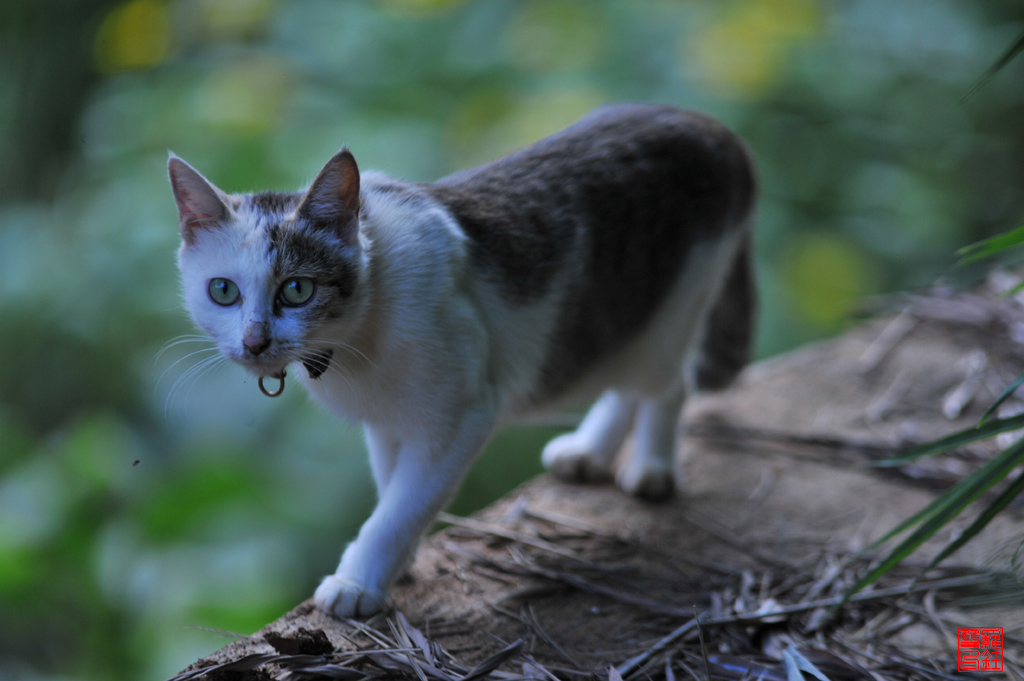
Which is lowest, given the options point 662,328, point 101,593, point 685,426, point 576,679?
point 101,593

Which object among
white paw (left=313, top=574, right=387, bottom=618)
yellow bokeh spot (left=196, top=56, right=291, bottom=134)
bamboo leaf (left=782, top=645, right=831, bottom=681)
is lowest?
bamboo leaf (left=782, top=645, right=831, bottom=681)

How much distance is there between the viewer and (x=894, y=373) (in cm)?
291

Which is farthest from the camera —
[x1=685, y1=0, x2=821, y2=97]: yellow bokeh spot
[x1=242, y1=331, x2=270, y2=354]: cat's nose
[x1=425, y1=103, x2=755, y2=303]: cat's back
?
[x1=685, y1=0, x2=821, y2=97]: yellow bokeh spot

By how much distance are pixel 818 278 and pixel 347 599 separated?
2.98 metres

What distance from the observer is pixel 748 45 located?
411 cm

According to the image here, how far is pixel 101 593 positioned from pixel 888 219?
12.8 feet

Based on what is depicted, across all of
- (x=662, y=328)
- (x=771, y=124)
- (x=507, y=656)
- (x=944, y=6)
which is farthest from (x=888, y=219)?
(x=507, y=656)

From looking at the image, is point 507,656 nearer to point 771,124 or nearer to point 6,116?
point 771,124

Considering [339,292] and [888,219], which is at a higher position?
[339,292]

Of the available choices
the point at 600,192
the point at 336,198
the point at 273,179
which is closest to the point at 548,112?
the point at 273,179

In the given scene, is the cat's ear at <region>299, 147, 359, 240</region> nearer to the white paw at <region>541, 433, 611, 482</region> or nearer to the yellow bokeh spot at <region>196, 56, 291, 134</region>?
the white paw at <region>541, 433, 611, 482</region>

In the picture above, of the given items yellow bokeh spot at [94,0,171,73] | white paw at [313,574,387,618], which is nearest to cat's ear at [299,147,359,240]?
white paw at [313,574,387,618]

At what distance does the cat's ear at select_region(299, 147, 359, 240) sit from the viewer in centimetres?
150

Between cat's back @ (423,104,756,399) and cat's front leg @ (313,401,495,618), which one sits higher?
cat's back @ (423,104,756,399)
